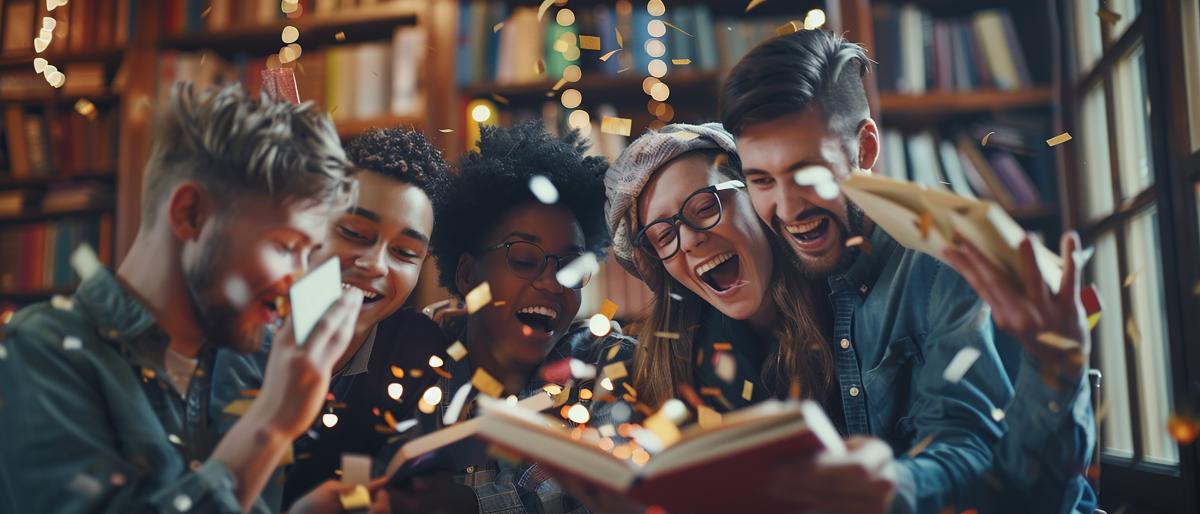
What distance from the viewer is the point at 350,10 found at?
2.67m

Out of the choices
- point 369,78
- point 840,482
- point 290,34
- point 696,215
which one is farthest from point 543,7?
point 840,482

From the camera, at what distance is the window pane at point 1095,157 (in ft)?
7.13

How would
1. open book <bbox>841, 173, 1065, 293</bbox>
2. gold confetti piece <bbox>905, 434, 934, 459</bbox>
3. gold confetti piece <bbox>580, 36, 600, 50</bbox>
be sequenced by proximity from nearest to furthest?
open book <bbox>841, 173, 1065, 293</bbox> < gold confetti piece <bbox>905, 434, 934, 459</bbox> < gold confetti piece <bbox>580, 36, 600, 50</bbox>

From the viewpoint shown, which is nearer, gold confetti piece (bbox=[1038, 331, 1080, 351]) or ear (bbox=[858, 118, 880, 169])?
gold confetti piece (bbox=[1038, 331, 1080, 351])

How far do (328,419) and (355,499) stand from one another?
0.13 metres

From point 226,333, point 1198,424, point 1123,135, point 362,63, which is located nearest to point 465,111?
point 362,63

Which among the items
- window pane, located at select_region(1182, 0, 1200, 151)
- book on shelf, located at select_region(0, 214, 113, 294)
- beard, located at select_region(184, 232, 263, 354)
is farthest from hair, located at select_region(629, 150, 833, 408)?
book on shelf, located at select_region(0, 214, 113, 294)

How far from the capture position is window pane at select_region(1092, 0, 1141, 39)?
1858 mm

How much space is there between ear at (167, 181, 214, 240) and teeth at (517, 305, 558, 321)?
0.50 metres

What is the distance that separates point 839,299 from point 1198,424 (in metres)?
0.55

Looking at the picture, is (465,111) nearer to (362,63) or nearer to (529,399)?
(362,63)

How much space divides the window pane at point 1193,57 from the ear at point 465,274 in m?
1.25

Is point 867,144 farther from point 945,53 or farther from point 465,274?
point 945,53

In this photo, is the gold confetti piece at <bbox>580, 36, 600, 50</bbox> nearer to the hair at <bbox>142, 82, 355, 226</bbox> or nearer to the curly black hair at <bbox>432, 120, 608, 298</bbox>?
the curly black hair at <bbox>432, 120, 608, 298</bbox>
